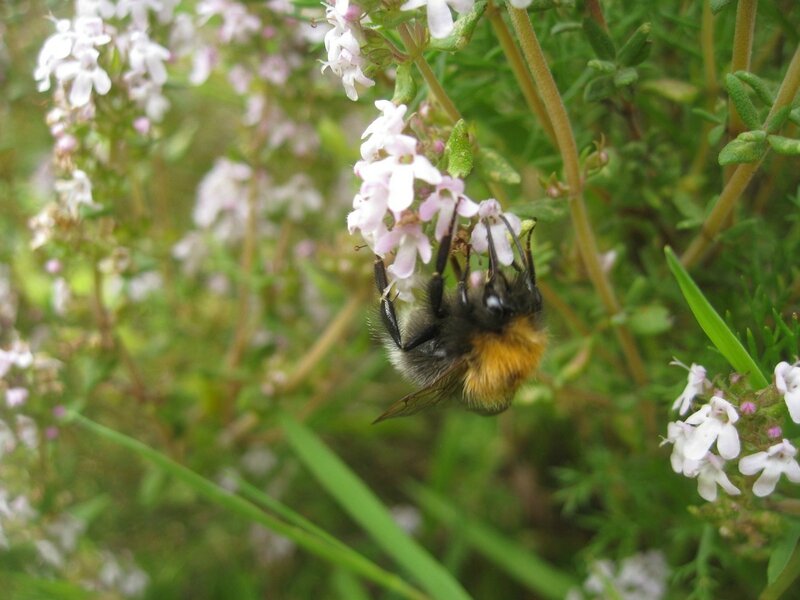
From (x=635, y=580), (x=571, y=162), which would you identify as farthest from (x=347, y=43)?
(x=635, y=580)

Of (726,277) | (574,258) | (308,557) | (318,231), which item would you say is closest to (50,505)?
(308,557)

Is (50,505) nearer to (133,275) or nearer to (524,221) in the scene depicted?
(133,275)

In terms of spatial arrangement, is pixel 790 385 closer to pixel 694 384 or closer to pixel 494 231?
pixel 694 384

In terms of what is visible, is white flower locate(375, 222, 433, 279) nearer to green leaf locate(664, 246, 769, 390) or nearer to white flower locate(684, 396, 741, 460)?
green leaf locate(664, 246, 769, 390)

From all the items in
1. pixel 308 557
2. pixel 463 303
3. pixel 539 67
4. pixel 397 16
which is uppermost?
pixel 397 16

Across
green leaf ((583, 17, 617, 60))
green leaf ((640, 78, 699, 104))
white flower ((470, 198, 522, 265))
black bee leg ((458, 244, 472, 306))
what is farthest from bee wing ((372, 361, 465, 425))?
green leaf ((640, 78, 699, 104))

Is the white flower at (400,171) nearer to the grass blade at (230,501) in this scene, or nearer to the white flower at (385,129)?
the white flower at (385,129)
